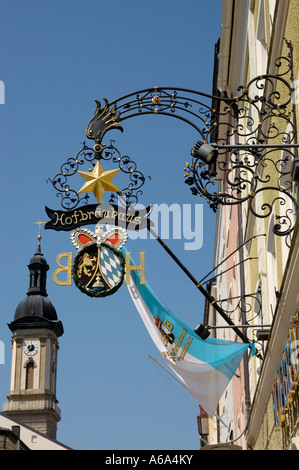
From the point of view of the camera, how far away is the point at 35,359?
10800 centimetres

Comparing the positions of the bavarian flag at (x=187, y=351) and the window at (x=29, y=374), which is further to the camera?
the window at (x=29, y=374)

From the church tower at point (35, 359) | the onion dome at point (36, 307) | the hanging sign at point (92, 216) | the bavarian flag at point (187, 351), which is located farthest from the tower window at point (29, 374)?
the hanging sign at point (92, 216)

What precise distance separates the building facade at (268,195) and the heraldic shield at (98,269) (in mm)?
1336

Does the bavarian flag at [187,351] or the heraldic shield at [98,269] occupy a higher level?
the heraldic shield at [98,269]

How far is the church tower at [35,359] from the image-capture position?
10600 cm

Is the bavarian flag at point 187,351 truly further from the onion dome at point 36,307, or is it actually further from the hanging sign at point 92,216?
the onion dome at point 36,307

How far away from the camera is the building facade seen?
7.93m

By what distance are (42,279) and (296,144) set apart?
105361mm

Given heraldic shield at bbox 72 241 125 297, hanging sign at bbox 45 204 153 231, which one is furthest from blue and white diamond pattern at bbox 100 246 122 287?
hanging sign at bbox 45 204 153 231

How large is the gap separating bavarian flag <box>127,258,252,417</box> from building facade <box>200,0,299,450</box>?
35 cm

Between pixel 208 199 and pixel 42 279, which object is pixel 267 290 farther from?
pixel 42 279

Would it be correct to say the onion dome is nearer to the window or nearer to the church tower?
the church tower
